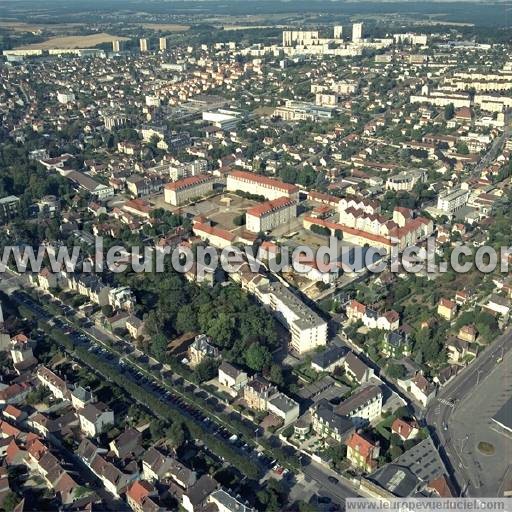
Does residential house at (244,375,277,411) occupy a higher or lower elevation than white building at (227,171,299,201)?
lower

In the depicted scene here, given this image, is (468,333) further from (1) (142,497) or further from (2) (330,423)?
(1) (142,497)

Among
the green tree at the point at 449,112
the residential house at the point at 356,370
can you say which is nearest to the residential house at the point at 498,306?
the residential house at the point at 356,370

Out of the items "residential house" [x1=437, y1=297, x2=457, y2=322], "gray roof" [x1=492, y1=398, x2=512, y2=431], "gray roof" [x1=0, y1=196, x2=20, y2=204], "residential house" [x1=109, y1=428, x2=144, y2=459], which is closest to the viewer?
"residential house" [x1=109, y1=428, x2=144, y2=459]

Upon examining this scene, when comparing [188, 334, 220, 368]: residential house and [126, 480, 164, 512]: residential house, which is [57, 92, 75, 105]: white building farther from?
[126, 480, 164, 512]: residential house

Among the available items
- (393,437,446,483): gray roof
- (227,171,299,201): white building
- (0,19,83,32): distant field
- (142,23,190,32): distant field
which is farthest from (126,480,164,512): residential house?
(0,19,83,32): distant field

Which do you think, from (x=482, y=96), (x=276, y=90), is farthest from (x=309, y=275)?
(x=276, y=90)

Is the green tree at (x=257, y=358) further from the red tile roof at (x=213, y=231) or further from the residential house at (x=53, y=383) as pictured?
the red tile roof at (x=213, y=231)

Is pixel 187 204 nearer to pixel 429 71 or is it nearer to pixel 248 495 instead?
pixel 248 495

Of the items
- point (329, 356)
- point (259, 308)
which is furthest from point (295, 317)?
point (329, 356)
